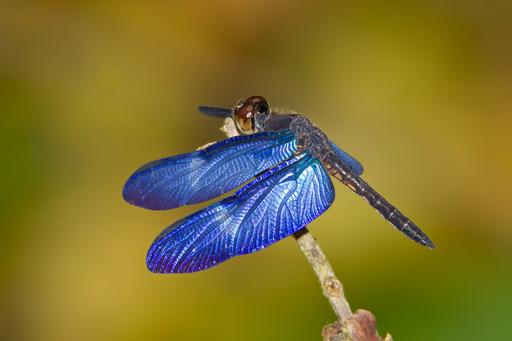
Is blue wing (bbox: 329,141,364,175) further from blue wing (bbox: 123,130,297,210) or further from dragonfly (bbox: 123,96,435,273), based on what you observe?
blue wing (bbox: 123,130,297,210)

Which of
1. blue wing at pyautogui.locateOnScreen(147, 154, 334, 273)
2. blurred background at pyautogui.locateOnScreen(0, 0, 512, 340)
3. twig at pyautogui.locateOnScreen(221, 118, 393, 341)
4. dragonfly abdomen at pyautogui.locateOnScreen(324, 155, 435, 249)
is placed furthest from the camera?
blurred background at pyautogui.locateOnScreen(0, 0, 512, 340)

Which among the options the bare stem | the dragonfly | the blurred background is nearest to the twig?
the bare stem

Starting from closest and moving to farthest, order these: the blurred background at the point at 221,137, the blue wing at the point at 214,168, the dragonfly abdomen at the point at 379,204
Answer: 1. the blue wing at the point at 214,168
2. the dragonfly abdomen at the point at 379,204
3. the blurred background at the point at 221,137

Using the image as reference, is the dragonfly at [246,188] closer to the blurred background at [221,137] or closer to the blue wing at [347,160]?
the blue wing at [347,160]

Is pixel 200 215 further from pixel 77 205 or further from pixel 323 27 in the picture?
pixel 323 27

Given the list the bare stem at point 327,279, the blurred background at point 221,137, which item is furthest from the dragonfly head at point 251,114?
the blurred background at point 221,137

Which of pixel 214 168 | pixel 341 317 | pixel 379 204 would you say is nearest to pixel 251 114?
pixel 214 168

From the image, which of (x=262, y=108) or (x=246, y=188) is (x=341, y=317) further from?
(x=262, y=108)

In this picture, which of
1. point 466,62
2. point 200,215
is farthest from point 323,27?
point 200,215
